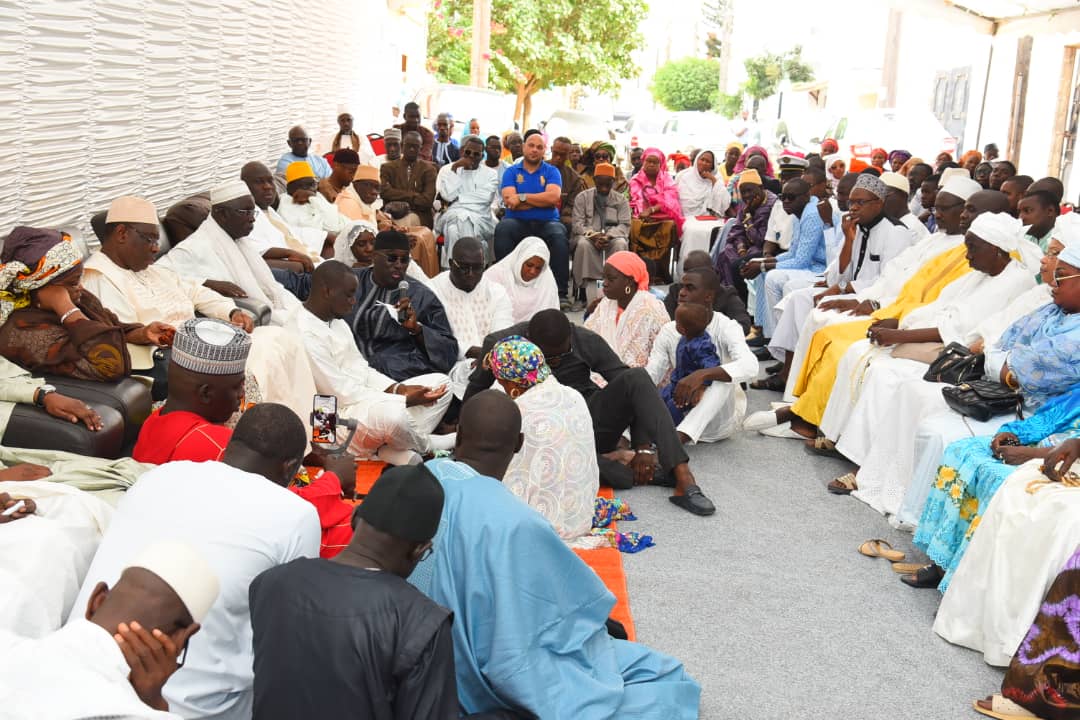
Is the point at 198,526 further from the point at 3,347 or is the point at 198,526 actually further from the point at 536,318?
the point at 536,318

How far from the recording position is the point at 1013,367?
5.24 m

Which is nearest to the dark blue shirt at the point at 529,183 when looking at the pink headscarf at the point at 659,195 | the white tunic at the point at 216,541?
the pink headscarf at the point at 659,195

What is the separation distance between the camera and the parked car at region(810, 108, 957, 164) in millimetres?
19391

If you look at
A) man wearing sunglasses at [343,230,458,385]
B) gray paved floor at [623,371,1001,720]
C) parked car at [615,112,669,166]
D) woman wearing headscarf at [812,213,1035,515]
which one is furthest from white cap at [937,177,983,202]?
parked car at [615,112,669,166]

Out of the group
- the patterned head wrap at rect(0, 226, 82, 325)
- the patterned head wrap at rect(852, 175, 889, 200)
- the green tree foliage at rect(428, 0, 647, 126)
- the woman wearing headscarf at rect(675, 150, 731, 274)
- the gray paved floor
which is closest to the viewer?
the gray paved floor

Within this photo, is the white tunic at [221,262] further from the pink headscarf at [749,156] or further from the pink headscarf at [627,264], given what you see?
the pink headscarf at [749,156]

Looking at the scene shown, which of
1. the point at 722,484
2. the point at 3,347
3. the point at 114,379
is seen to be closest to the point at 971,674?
the point at 722,484

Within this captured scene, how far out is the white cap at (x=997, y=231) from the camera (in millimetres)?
6332

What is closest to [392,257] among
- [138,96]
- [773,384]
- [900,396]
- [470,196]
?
[138,96]

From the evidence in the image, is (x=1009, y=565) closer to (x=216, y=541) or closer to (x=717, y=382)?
(x=717, y=382)

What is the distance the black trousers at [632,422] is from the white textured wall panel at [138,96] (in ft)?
11.6

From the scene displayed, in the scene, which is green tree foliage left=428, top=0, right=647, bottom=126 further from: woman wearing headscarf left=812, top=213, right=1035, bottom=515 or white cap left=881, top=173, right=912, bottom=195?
woman wearing headscarf left=812, top=213, right=1035, bottom=515

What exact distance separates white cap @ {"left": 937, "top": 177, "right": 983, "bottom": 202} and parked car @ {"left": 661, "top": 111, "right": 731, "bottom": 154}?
1774cm

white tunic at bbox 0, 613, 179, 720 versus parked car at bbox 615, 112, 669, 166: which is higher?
parked car at bbox 615, 112, 669, 166
